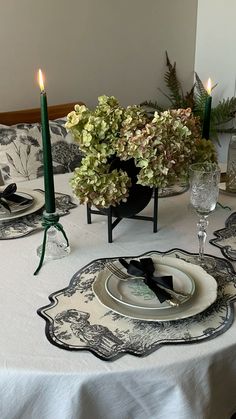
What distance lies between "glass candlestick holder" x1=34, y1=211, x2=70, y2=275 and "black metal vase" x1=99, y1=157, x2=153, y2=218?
14 centimetres

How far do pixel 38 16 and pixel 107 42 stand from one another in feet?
1.55

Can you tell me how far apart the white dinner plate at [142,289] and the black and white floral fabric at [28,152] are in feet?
3.77

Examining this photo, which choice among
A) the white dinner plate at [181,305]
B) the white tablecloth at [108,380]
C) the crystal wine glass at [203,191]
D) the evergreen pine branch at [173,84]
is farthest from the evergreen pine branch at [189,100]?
the white tablecloth at [108,380]

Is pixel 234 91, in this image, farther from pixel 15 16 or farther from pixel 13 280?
pixel 13 280

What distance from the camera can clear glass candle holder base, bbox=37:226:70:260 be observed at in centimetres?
117

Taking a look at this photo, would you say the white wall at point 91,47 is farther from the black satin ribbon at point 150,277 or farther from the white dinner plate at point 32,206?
the black satin ribbon at point 150,277

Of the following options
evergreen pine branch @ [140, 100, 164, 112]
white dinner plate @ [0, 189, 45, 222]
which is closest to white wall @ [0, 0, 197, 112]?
evergreen pine branch @ [140, 100, 164, 112]

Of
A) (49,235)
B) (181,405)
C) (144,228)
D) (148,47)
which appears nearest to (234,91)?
(148,47)

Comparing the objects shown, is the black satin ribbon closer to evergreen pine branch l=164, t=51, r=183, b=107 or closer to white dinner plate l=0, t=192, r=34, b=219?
white dinner plate l=0, t=192, r=34, b=219

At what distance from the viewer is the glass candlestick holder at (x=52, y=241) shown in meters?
1.16

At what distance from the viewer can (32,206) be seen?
1.43 metres

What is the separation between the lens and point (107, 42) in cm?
271

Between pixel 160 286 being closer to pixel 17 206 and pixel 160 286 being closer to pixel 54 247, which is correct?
pixel 54 247

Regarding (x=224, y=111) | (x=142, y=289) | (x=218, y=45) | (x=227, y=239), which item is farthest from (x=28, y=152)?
(x=218, y=45)
